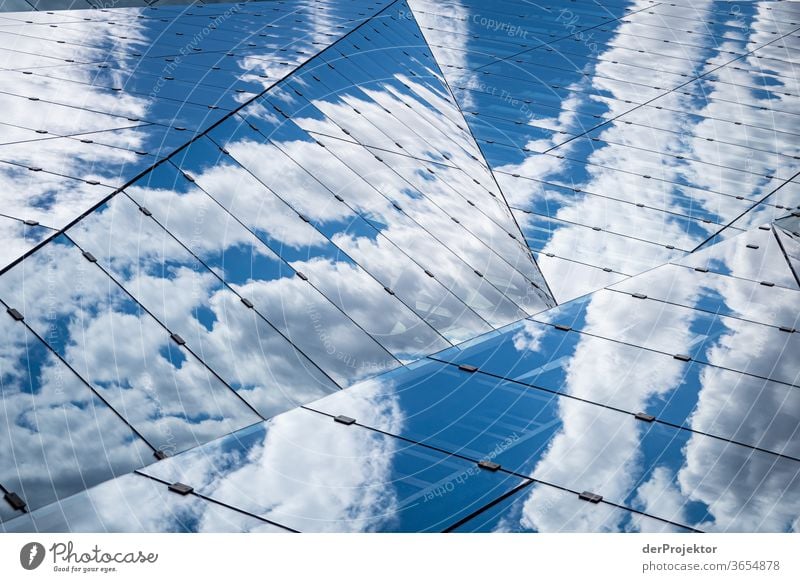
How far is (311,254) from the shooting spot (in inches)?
537

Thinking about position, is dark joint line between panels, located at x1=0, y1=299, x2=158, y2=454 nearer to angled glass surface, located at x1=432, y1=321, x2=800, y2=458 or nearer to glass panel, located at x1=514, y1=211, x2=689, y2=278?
angled glass surface, located at x1=432, y1=321, x2=800, y2=458

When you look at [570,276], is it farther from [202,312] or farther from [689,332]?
[202,312]

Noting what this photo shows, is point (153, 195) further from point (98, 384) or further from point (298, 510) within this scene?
point (298, 510)

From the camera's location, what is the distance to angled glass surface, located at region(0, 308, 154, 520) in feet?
28.6

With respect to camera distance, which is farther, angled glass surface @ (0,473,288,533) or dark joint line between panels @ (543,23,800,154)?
dark joint line between panels @ (543,23,800,154)

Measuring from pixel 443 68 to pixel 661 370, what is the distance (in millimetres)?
14251

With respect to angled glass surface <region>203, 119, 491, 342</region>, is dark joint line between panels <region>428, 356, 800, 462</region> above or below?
below

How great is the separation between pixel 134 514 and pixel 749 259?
40.1 feet

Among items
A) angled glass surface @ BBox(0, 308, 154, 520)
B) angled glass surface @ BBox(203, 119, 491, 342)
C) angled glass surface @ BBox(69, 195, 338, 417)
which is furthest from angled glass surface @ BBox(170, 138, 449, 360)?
angled glass surface @ BBox(0, 308, 154, 520)

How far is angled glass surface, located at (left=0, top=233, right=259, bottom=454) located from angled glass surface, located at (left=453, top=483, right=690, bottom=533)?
118 inches

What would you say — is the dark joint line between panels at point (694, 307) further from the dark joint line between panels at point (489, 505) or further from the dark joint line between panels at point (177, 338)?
the dark joint line between panels at point (177, 338)

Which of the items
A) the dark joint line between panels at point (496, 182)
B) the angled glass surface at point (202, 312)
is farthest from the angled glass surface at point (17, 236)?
the dark joint line between panels at point (496, 182)

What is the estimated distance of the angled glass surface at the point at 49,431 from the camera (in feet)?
28.6

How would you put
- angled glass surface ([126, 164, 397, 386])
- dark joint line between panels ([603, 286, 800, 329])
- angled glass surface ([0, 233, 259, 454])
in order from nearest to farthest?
angled glass surface ([0, 233, 259, 454]) → angled glass surface ([126, 164, 397, 386]) → dark joint line between panels ([603, 286, 800, 329])
